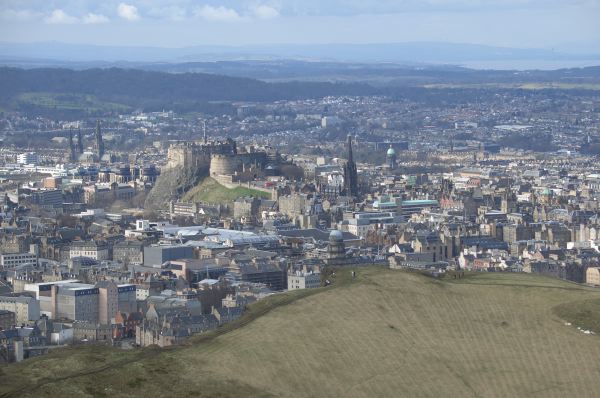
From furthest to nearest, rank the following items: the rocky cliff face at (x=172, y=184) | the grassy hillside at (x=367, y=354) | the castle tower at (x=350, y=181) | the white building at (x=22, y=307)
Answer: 1. the rocky cliff face at (x=172, y=184)
2. the castle tower at (x=350, y=181)
3. the white building at (x=22, y=307)
4. the grassy hillside at (x=367, y=354)

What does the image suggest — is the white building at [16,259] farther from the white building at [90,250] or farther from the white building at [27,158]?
the white building at [27,158]

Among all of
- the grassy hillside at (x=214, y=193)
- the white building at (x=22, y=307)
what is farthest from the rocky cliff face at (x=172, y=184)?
the white building at (x=22, y=307)

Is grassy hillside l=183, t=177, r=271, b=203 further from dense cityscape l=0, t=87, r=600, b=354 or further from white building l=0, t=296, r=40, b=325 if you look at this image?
white building l=0, t=296, r=40, b=325

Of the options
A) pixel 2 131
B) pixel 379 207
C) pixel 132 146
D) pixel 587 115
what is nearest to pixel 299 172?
pixel 379 207

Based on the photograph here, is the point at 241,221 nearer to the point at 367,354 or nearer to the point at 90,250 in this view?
the point at 90,250

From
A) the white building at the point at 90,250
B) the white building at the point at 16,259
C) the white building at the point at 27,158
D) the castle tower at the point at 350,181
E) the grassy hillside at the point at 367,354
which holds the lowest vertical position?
the white building at the point at 27,158

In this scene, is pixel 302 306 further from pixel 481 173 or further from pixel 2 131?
pixel 2 131

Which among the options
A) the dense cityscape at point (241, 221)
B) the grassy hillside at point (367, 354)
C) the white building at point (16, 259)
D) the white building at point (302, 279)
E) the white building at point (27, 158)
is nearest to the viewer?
the grassy hillside at point (367, 354)

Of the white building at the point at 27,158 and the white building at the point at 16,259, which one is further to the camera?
the white building at the point at 27,158

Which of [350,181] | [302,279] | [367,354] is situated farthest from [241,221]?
[367,354]
